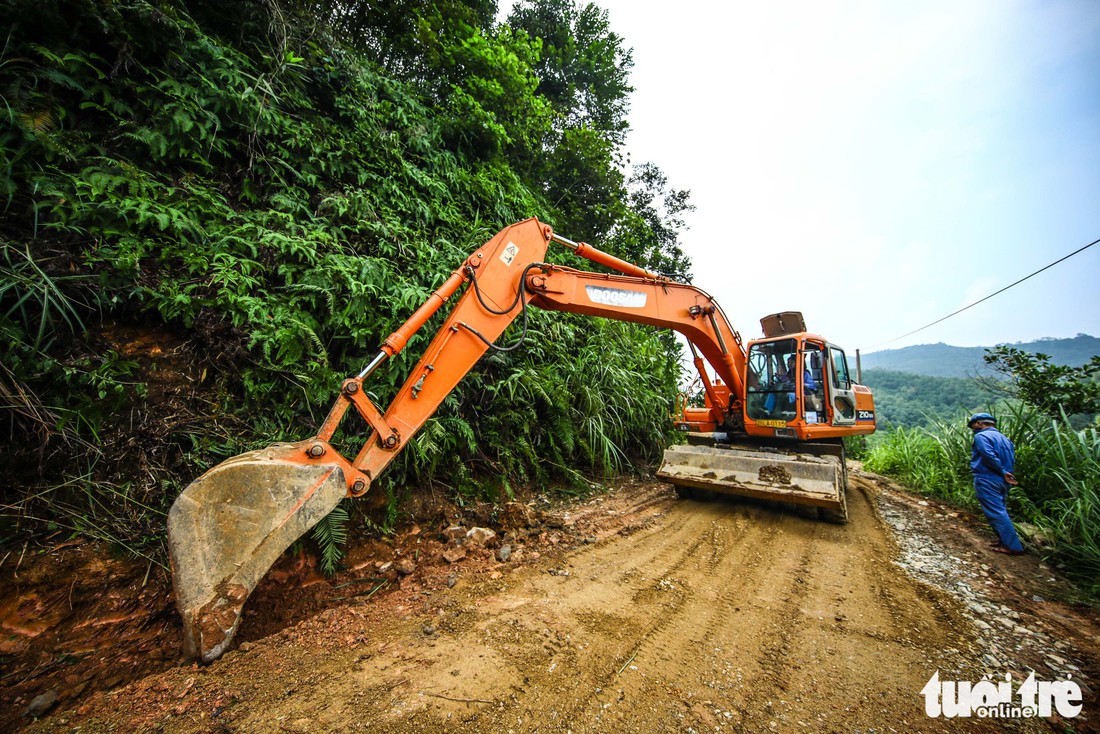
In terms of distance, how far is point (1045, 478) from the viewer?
13.3 ft

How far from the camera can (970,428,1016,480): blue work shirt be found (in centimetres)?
364

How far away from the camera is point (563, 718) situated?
1.55 meters

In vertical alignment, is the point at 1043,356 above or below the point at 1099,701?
above

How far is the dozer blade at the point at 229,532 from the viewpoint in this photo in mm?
1769

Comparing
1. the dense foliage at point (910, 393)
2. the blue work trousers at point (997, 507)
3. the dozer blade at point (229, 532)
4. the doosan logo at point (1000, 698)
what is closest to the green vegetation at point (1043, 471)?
the blue work trousers at point (997, 507)

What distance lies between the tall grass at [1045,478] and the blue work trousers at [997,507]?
211 millimetres

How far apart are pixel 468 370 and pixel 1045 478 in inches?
242

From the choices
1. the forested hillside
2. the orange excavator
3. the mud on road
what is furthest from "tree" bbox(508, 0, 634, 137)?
the mud on road

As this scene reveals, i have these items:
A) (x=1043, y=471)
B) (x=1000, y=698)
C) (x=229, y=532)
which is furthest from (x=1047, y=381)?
(x=229, y=532)

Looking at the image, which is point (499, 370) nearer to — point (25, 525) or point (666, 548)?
point (666, 548)

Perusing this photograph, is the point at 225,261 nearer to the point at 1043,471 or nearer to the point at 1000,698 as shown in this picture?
the point at 1000,698

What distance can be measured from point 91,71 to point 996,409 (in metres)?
9.95

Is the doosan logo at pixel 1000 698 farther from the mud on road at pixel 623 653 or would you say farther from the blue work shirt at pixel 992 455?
→ the blue work shirt at pixel 992 455

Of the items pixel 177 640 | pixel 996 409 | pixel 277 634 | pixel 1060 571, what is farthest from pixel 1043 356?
pixel 177 640
